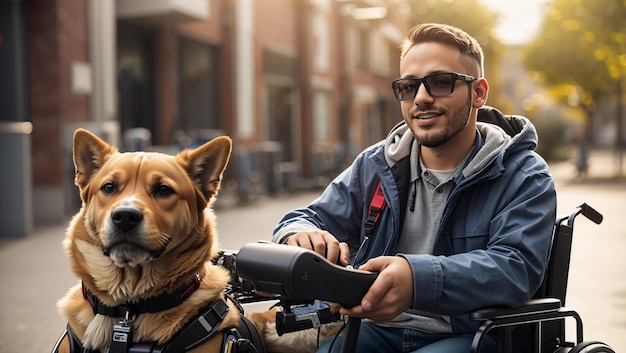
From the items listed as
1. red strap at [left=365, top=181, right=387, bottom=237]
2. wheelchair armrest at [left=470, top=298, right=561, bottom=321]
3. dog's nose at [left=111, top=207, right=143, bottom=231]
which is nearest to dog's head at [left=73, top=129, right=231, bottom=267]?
dog's nose at [left=111, top=207, right=143, bottom=231]

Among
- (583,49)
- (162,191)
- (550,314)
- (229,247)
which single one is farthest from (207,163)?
(583,49)

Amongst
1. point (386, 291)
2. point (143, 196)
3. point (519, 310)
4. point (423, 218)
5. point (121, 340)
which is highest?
point (143, 196)

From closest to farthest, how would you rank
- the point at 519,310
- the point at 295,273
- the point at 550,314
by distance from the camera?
the point at 295,273 < the point at 519,310 < the point at 550,314

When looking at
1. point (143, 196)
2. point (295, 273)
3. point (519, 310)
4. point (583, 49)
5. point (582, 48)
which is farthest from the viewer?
point (582, 48)

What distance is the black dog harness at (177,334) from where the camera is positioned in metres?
2.56

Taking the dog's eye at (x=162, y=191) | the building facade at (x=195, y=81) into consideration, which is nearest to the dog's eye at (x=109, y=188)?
the dog's eye at (x=162, y=191)

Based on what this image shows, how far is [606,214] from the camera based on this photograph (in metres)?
13.2

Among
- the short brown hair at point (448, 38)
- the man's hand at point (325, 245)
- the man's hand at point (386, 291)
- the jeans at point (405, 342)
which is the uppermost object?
the short brown hair at point (448, 38)

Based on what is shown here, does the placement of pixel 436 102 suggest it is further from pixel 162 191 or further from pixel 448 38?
pixel 162 191

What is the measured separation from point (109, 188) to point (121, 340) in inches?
21.6

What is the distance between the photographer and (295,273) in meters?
1.87

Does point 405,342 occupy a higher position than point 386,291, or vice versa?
point 386,291

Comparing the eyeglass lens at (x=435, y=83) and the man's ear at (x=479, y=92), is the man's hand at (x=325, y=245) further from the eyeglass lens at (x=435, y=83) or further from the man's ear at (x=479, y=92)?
the man's ear at (x=479, y=92)

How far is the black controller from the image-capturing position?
1873mm
